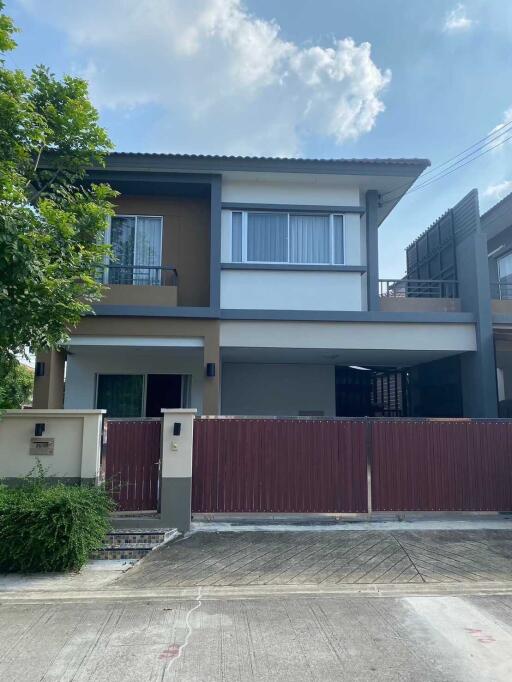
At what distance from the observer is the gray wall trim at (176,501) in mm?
7234

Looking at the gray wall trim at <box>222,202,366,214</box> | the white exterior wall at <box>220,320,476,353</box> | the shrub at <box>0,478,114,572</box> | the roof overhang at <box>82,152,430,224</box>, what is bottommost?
the shrub at <box>0,478,114,572</box>

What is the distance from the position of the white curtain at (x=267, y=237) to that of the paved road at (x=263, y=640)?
7.41m

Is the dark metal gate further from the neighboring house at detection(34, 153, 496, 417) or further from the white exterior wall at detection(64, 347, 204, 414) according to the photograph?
the white exterior wall at detection(64, 347, 204, 414)

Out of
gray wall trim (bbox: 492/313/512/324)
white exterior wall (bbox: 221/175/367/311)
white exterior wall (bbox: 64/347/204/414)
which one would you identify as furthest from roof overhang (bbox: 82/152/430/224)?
white exterior wall (bbox: 64/347/204/414)

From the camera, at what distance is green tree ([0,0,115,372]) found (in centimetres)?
589

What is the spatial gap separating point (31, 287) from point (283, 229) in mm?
6383

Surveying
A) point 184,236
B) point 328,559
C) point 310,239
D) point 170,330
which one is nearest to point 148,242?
point 184,236

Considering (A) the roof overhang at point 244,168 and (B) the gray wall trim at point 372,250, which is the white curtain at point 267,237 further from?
(B) the gray wall trim at point 372,250

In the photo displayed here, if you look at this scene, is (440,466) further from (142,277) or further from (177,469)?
(142,277)

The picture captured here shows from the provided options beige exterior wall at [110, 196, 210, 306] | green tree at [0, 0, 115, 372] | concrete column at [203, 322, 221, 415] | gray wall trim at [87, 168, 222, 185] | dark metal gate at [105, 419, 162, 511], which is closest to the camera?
green tree at [0, 0, 115, 372]

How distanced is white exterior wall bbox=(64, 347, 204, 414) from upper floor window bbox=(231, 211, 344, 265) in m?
2.93

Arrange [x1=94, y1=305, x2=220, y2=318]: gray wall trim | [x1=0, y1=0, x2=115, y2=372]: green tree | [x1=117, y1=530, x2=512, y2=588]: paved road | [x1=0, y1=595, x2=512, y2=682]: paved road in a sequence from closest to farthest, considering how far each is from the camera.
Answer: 1. [x1=0, y1=595, x2=512, y2=682]: paved road
2. [x1=117, y1=530, x2=512, y2=588]: paved road
3. [x1=0, y1=0, x2=115, y2=372]: green tree
4. [x1=94, y1=305, x2=220, y2=318]: gray wall trim

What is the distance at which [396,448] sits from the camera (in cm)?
796

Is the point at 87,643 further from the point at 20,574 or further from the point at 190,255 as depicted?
the point at 190,255
